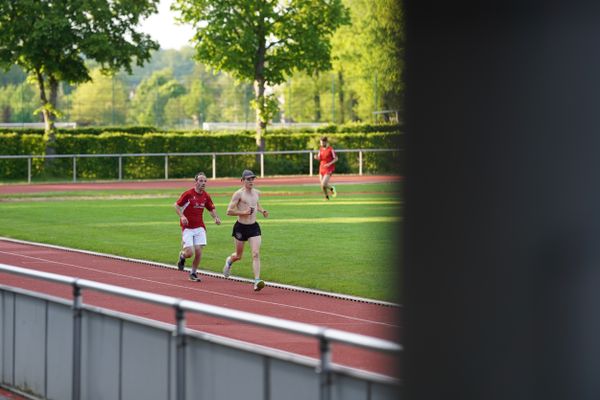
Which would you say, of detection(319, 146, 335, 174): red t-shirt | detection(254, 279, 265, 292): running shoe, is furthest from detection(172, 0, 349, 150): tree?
detection(254, 279, 265, 292): running shoe

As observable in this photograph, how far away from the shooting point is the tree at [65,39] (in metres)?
48.3

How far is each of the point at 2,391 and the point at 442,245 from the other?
8.62 metres

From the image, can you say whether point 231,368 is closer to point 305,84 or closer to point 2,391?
point 2,391

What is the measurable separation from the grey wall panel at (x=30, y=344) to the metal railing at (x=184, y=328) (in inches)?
10.6

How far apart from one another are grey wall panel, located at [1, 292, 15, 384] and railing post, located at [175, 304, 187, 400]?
10.0 feet

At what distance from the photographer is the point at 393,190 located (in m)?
1.51

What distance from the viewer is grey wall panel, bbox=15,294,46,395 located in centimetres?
888

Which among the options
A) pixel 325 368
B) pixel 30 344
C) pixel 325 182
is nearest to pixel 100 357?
pixel 30 344

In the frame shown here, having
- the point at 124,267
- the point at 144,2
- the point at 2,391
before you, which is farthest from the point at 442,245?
the point at 144,2

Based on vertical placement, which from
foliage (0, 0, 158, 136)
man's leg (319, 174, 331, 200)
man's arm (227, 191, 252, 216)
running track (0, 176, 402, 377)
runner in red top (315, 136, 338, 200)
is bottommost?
running track (0, 176, 402, 377)

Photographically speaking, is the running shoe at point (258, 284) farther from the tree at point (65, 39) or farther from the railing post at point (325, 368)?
the tree at point (65, 39)

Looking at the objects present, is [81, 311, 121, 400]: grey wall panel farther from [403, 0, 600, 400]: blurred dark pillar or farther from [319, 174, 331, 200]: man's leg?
[319, 174, 331, 200]: man's leg

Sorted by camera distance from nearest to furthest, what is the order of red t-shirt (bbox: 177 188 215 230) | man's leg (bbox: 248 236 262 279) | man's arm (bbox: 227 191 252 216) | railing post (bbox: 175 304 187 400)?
railing post (bbox: 175 304 187 400)
man's leg (bbox: 248 236 262 279)
man's arm (bbox: 227 191 252 216)
red t-shirt (bbox: 177 188 215 230)

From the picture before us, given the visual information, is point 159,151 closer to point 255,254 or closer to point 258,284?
point 255,254
